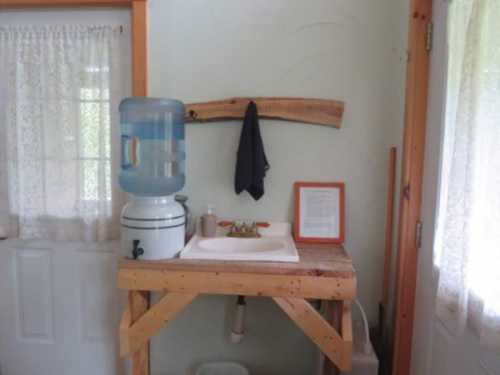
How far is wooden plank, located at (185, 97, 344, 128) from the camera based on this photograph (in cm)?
171

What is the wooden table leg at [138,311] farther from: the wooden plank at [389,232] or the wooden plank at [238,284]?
the wooden plank at [389,232]

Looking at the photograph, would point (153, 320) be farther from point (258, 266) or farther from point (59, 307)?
point (59, 307)

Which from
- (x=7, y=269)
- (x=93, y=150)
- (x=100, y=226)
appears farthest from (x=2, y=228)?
(x=93, y=150)

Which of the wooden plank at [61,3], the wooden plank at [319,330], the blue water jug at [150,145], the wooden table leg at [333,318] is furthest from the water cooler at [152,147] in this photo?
the wooden table leg at [333,318]

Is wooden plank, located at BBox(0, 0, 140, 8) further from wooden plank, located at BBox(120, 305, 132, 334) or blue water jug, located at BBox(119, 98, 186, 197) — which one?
wooden plank, located at BBox(120, 305, 132, 334)

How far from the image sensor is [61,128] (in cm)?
180

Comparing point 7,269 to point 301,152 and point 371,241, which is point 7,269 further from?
point 371,241

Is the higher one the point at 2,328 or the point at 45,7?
the point at 45,7

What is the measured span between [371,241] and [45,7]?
2.03 meters

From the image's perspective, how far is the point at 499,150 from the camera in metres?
0.89

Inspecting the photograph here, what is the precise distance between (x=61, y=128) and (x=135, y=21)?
658 millimetres

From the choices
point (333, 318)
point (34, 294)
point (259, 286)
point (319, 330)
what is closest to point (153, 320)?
point (259, 286)

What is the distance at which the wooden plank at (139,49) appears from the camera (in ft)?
5.61

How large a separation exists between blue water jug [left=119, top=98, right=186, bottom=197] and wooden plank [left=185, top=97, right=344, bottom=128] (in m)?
0.20
